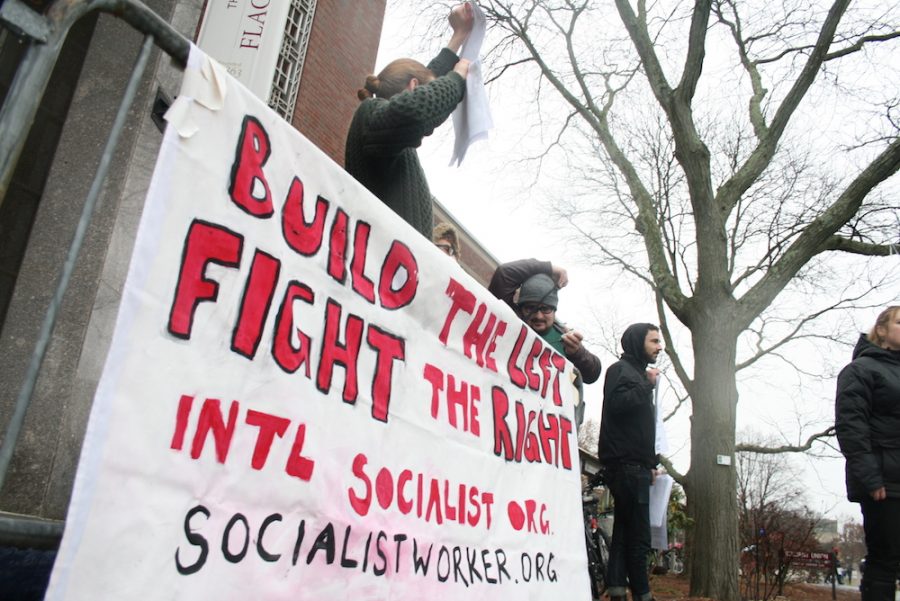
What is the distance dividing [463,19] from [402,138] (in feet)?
2.47

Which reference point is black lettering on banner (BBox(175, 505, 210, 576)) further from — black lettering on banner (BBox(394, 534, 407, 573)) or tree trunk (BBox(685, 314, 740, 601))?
tree trunk (BBox(685, 314, 740, 601))

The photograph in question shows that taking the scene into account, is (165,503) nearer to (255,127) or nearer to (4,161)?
(4,161)

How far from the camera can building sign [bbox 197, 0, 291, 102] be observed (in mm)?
5371

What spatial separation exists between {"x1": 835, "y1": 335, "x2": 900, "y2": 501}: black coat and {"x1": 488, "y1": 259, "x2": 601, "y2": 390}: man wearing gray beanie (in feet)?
4.81

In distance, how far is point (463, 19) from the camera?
2650 millimetres

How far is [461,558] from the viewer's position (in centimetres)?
186

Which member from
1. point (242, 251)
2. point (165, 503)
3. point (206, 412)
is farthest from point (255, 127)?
point (165, 503)

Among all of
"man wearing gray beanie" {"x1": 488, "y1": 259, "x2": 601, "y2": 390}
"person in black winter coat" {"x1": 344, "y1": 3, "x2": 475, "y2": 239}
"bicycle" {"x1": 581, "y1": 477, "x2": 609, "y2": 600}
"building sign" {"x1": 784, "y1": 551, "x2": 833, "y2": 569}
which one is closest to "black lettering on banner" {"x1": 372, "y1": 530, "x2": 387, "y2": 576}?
"person in black winter coat" {"x1": 344, "y1": 3, "x2": 475, "y2": 239}

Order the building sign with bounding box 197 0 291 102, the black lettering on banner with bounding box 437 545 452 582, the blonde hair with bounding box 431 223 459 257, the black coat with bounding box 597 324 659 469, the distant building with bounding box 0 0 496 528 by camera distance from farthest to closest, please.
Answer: the building sign with bounding box 197 0 291 102
the black coat with bounding box 597 324 659 469
the blonde hair with bounding box 431 223 459 257
the distant building with bounding box 0 0 496 528
the black lettering on banner with bounding box 437 545 452 582

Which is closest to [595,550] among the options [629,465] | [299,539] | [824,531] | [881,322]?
[629,465]

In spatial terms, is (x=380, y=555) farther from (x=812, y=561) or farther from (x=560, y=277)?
(x=812, y=561)

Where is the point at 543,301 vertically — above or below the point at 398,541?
above

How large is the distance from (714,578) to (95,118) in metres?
7.67

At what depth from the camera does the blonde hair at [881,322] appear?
3928 mm
